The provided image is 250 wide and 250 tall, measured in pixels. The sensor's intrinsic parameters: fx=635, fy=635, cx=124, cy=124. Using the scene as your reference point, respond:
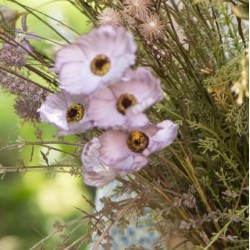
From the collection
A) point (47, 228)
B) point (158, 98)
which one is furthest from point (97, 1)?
point (47, 228)

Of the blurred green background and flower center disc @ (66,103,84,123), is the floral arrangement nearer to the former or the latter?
flower center disc @ (66,103,84,123)

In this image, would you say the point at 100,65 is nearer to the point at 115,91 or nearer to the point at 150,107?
the point at 115,91

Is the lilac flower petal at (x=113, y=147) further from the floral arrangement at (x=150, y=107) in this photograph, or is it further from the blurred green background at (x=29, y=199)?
the blurred green background at (x=29, y=199)

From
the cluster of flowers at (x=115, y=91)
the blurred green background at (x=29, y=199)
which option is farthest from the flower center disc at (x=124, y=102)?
the blurred green background at (x=29, y=199)

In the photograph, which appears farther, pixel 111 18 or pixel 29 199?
pixel 29 199

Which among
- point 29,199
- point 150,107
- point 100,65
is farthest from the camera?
point 29,199

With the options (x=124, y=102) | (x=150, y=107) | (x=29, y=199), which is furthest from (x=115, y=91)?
(x=29, y=199)
